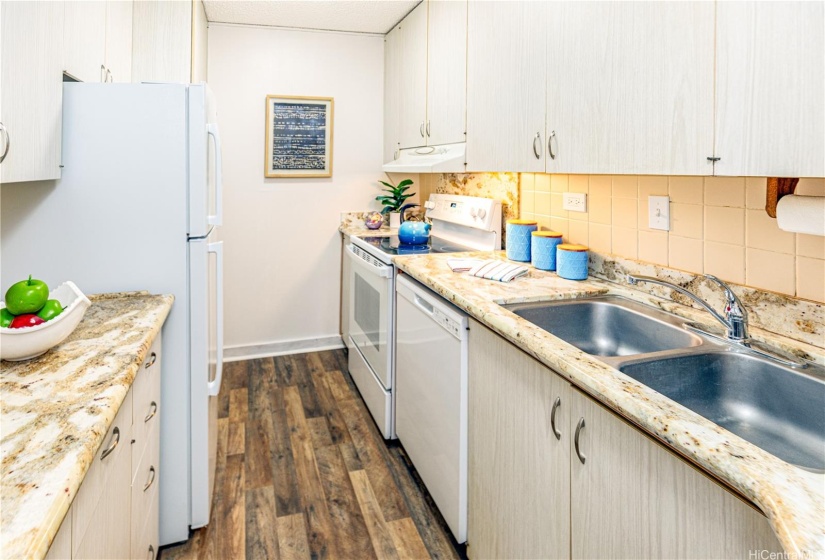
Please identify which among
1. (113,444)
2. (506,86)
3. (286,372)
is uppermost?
(506,86)

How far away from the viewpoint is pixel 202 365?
186cm

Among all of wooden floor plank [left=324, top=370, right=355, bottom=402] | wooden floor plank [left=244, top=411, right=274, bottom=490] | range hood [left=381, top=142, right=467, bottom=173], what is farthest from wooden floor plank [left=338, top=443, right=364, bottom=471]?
range hood [left=381, top=142, right=467, bottom=173]

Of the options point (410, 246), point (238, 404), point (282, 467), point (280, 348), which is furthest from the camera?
point (280, 348)

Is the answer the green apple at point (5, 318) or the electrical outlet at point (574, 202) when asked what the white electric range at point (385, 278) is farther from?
the green apple at point (5, 318)

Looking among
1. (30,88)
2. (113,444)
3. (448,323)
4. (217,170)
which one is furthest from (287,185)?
(113,444)

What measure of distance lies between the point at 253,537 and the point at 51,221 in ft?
4.34

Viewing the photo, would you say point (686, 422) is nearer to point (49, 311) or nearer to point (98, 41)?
point (49, 311)

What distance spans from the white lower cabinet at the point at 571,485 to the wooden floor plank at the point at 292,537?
0.62 metres

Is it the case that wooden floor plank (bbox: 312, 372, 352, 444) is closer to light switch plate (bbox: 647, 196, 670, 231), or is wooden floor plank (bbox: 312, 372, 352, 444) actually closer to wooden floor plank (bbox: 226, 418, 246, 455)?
wooden floor plank (bbox: 226, 418, 246, 455)

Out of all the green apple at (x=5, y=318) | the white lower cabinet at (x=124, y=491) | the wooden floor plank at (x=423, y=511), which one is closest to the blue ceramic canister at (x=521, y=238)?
the wooden floor plank at (x=423, y=511)

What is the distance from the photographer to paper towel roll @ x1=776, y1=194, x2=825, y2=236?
110 centimetres

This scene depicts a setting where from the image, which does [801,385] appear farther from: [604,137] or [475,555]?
[475,555]

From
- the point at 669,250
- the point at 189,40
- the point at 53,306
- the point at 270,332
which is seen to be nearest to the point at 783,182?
the point at 669,250

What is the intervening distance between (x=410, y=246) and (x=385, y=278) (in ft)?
1.33
